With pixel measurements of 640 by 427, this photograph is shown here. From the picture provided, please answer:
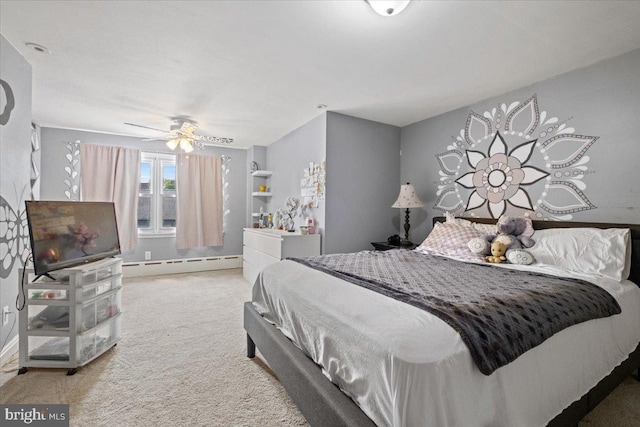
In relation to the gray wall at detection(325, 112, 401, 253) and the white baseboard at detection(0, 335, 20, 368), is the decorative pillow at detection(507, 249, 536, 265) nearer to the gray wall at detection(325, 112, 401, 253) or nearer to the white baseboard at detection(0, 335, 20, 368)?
the gray wall at detection(325, 112, 401, 253)

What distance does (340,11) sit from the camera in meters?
1.73

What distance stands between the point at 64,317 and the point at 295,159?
3.20m

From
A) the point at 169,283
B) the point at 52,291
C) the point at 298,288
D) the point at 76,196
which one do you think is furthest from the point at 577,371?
the point at 76,196

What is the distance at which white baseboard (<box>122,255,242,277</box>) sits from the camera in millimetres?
4652

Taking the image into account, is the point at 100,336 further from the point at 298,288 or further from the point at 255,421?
the point at 298,288

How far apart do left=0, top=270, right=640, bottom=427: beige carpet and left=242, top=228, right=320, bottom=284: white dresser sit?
1.12m

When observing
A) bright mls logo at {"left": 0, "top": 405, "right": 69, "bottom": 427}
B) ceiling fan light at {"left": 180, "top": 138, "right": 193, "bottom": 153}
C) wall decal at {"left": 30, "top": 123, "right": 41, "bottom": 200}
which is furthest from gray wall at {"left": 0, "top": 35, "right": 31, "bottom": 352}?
wall decal at {"left": 30, "top": 123, "right": 41, "bottom": 200}

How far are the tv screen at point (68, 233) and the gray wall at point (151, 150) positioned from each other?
104 inches

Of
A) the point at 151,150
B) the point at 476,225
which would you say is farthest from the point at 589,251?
the point at 151,150

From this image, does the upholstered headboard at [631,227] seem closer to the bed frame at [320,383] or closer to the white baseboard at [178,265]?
the bed frame at [320,383]

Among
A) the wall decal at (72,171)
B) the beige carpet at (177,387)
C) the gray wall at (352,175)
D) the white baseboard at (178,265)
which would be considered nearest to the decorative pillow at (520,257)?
the beige carpet at (177,387)

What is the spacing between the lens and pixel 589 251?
79.1 inches

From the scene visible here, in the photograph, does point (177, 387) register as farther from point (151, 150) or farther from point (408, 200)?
point (151, 150)

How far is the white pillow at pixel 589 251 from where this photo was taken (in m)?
1.91
